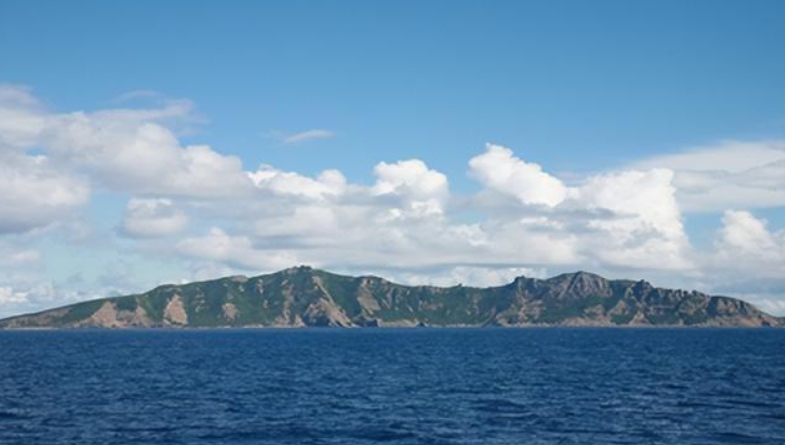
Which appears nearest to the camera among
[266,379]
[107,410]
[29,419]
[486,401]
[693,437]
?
[693,437]

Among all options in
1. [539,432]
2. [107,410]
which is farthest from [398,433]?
[107,410]

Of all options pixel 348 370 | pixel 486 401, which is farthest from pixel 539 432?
pixel 348 370

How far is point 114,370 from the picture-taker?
15225cm

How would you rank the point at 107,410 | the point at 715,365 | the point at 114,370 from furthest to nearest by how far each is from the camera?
1. the point at 715,365
2. the point at 114,370
3. the point at 107,410

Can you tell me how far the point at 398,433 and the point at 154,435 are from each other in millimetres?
22702

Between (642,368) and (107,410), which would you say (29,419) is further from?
(642,368)

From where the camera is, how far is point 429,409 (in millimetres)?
93312

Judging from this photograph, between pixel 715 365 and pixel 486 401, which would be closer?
pixel 486 401

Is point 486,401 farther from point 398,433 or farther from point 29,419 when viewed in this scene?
point 29,419

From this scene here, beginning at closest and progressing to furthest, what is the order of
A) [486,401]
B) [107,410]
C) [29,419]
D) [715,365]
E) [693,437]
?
[693,437], [29,419], [107,410], [486,401], [715,365]

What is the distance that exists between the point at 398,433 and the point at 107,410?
117 feet

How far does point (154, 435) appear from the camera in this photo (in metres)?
74.9

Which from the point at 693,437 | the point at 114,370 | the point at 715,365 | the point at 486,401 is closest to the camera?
the point at 693,437

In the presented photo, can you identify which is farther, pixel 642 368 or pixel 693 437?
pixel 642 368
